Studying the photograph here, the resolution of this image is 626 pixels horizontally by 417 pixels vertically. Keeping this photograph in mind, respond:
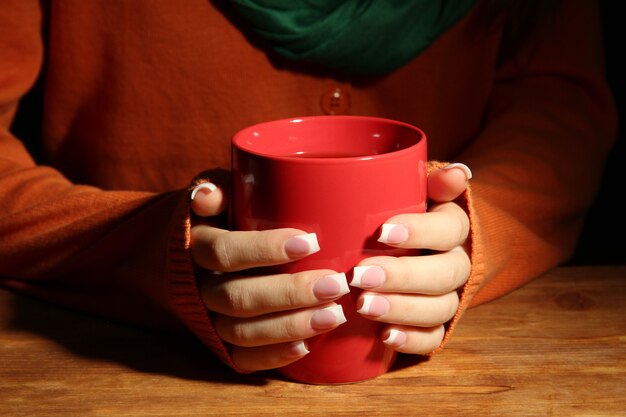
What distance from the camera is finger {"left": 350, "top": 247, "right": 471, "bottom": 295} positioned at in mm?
546

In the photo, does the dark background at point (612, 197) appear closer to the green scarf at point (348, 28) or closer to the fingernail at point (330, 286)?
the green scarf at point (348, 28)

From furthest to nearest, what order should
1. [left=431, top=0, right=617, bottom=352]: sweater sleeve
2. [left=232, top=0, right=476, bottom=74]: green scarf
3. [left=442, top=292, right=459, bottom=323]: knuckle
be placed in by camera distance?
[left=232, top=0, right=476, bottom=74]: green scarf → [left=431, top=0, right=617, bottom=352]: sweater sleeve → [left=442, top=292, right=459, bottom=323]: knuckle

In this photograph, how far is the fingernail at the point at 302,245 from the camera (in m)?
0.53

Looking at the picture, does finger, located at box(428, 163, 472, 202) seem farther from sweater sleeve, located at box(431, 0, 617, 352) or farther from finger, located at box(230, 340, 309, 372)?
finger, located at box(230, 340, 309, 372)

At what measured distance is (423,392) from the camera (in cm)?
59

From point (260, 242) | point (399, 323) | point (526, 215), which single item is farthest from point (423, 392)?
point (526, 215)

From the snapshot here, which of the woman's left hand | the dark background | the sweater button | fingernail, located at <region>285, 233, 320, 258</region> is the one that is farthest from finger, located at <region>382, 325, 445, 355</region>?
the dark background

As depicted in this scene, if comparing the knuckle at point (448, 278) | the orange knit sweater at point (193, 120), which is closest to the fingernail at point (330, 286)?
the knuckle at point (448, 278)

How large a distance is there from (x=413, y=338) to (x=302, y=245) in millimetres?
143

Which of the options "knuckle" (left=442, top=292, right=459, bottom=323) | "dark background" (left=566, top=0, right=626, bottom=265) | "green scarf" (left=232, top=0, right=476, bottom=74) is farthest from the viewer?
"dark background" (left=566, top=0, right=626, bottom=265)

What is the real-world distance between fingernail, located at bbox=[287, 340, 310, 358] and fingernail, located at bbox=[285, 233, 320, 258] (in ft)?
0.27

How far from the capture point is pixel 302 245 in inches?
20.8

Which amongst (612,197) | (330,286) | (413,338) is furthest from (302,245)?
(612,197)

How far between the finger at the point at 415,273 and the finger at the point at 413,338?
0.04 m
